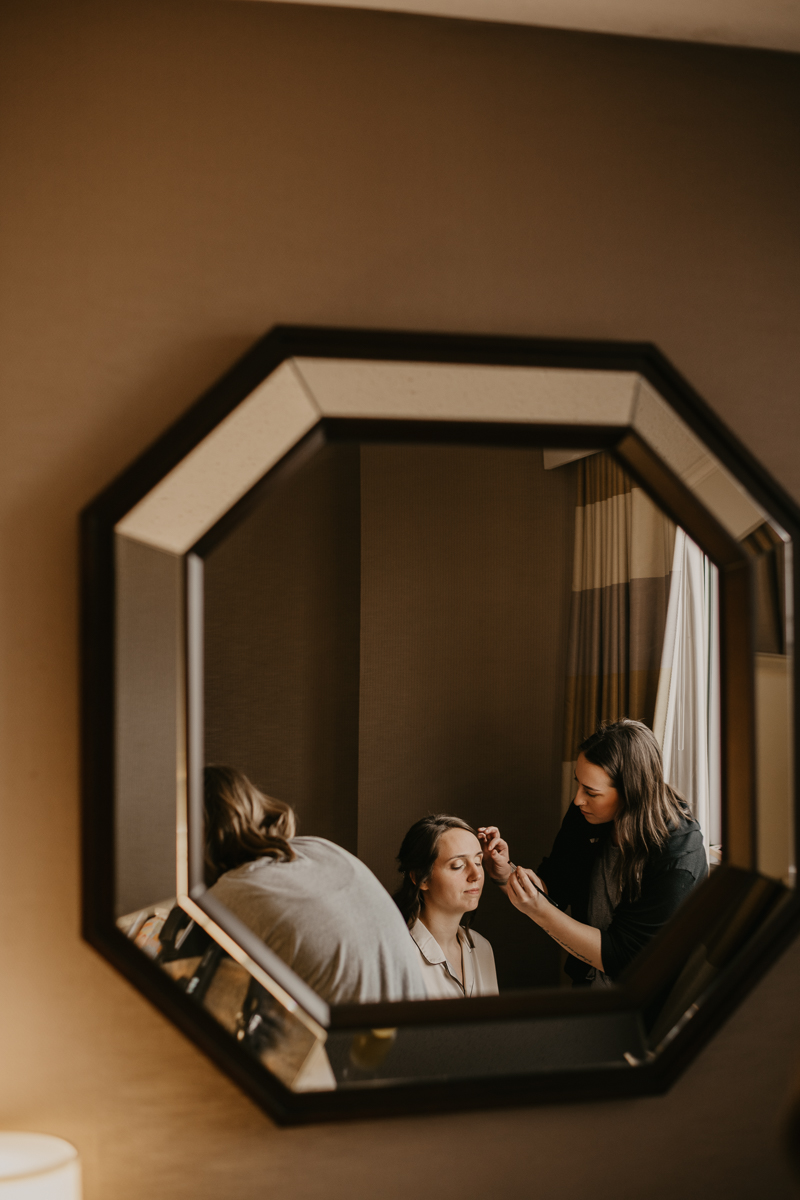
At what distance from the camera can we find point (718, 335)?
122 centimetres

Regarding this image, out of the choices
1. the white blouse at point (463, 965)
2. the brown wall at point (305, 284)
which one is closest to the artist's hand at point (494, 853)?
the white blouse at point (463, 965)

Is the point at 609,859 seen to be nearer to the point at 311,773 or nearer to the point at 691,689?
the point at 691,689

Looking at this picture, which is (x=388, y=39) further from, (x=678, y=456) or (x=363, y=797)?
(x=363, y=797)

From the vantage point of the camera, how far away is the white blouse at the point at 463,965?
66.7 inches

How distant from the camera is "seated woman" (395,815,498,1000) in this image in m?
1.76

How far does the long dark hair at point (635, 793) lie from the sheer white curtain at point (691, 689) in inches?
2.9

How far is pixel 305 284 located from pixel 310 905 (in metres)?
0.90

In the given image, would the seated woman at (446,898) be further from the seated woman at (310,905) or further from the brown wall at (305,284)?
the brown wall at (305,284)

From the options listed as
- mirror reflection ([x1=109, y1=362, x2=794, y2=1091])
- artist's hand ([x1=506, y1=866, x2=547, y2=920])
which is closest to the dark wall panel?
mirror reflection ([x1=109, y1=362, x2=794, y2=1091])

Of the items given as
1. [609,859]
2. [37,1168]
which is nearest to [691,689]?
[609,859]

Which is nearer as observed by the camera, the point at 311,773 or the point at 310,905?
the point at 310,905

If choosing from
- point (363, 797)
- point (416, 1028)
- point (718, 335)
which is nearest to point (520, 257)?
point (718, 335)

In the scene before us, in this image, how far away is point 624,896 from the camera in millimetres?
1851

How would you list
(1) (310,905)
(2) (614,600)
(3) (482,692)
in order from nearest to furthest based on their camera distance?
(1) (310,905) → (3) (482,692) → (2) (614,600)
